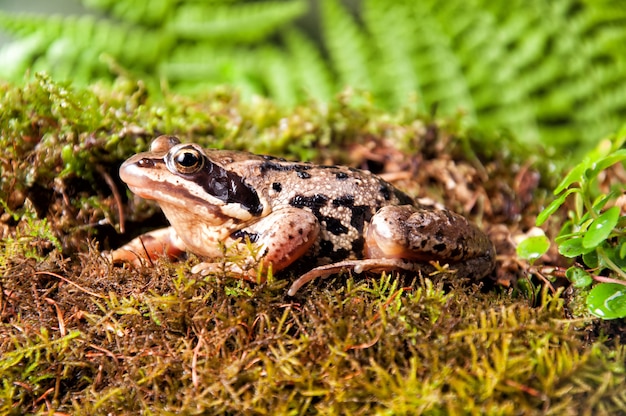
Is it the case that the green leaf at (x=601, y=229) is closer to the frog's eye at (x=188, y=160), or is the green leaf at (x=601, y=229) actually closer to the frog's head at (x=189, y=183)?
the frog's head at (x=189, y=183)

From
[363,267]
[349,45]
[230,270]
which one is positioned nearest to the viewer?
[230,270]

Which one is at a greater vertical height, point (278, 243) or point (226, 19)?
point (226, 19)

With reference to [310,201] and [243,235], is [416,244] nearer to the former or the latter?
[310,201]

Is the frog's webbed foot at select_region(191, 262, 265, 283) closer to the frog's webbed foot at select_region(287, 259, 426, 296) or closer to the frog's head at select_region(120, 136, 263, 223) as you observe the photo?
the frog's webbed foot at select_region(287, 259, 426, 296)

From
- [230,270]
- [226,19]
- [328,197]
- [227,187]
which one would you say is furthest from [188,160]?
[226,19]

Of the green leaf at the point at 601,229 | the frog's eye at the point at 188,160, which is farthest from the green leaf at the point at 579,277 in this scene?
the frog's eye at the point at 188,160

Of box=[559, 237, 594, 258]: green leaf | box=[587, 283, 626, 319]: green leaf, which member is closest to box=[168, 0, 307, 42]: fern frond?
box=[559, 237, 594, 258]: green leaf
